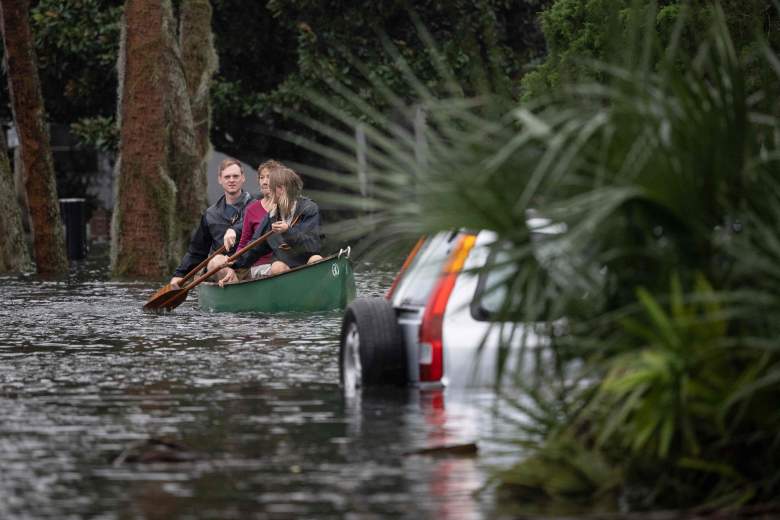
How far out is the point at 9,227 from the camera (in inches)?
1426

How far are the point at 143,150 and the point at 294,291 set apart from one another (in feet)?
37.8

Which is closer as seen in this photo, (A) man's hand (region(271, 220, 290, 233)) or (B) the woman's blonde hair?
Result: (B) the woman's blonde hair

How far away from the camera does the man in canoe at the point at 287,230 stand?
73.4 feet

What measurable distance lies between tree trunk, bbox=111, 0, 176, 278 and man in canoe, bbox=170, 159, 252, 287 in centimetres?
893

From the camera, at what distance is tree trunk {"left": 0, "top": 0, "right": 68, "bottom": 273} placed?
33906 millimetres

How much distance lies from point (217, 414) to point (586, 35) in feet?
58.3

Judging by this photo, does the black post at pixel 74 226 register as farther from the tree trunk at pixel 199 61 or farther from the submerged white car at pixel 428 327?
the submerged white car at pixel 428 327

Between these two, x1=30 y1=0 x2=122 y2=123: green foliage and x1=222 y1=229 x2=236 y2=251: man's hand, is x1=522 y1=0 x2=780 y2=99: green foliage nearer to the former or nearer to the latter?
x1=222 y1=229 x2=236 y2=251: man's hand

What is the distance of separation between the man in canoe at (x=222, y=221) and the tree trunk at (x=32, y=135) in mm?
10291

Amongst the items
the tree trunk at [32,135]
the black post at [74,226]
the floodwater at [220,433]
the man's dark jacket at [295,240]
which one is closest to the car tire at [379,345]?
Answer: the floodwater at [220,433]

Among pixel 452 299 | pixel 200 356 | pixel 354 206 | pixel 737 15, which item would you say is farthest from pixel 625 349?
pixel 737 15

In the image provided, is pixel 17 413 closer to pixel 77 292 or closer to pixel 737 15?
pixel 737 15

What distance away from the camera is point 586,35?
29.3 metres

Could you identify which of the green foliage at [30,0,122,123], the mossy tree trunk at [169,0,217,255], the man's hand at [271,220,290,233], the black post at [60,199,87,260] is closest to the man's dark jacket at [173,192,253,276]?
the man's hand at [271,220,290,233]
